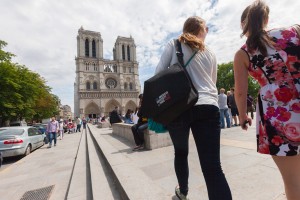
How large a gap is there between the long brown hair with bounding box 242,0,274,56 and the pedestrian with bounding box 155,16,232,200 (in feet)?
1.67

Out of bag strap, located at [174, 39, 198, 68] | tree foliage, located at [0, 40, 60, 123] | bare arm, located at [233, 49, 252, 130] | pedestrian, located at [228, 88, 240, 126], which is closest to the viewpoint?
bare arm, located at [233, 49, 252, 130]

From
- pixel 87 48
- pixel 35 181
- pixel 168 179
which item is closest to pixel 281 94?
pixel 168 179

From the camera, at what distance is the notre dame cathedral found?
5916 centimetres

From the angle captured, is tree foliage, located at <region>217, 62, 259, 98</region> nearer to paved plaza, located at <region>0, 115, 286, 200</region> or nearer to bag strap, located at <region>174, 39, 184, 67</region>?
paved plaza, located at <region>0, 115, 286, 200</region>

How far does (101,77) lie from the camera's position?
203ft

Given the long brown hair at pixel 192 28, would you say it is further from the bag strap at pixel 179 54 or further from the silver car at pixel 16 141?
the silver car at pixel 16 141

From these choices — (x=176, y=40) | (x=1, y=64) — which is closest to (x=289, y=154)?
(x=176, y=40)

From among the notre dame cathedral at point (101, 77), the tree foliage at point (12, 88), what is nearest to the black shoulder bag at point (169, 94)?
the tree foliage at point (12, 88)

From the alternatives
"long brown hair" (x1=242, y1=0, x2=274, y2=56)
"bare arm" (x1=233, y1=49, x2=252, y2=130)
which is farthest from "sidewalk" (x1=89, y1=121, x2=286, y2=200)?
"long brown hair" (x1=242, y1=0, x2=274, y2=56)

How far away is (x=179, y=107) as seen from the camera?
1.72 metres

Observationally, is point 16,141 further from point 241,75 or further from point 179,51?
point 241,75

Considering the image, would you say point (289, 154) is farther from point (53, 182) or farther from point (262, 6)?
point (53, 182)

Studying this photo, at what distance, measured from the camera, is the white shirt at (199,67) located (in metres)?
1.90

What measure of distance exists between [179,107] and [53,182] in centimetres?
449
